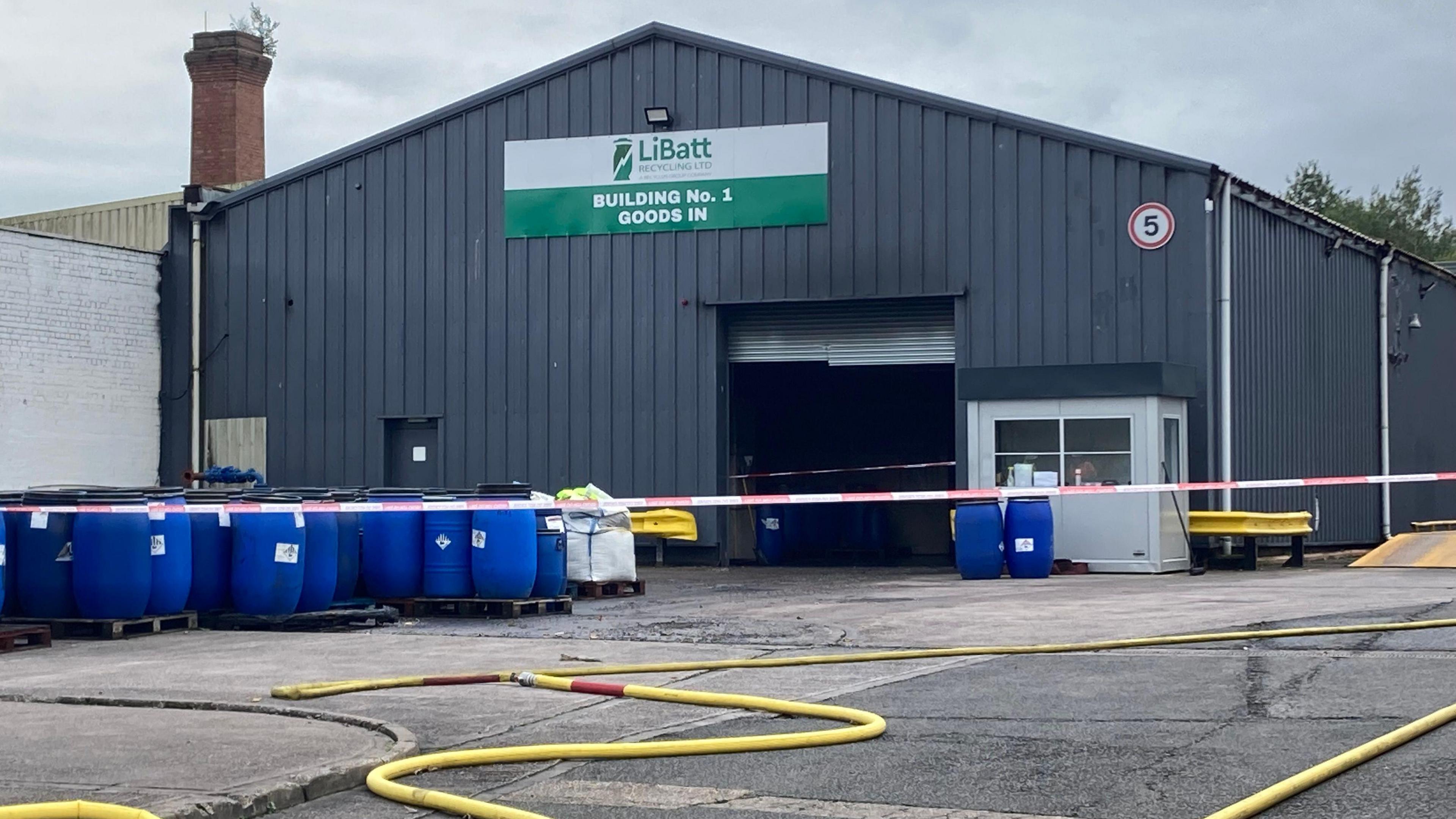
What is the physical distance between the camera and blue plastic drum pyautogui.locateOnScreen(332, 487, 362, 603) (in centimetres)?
1535

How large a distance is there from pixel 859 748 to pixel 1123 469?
14.5 metres

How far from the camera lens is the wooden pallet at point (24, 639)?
12781 mm

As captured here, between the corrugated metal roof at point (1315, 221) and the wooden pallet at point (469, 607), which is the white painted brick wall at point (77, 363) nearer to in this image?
the wooden pallet at point (469, 607)

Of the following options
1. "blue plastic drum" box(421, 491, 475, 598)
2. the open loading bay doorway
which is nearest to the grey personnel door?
the open loading bay doorway

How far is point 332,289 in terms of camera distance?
2716cm

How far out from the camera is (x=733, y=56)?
24969 mm

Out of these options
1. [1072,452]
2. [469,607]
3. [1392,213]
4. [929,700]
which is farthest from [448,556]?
[1392,213]

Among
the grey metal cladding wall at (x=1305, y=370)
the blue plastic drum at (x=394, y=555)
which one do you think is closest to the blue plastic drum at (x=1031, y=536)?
the grey metal cladding wall at (x=1305, y=370)

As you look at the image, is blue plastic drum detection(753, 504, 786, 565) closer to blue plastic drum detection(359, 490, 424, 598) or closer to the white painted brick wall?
the white painted brick wall

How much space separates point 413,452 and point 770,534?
587 cm

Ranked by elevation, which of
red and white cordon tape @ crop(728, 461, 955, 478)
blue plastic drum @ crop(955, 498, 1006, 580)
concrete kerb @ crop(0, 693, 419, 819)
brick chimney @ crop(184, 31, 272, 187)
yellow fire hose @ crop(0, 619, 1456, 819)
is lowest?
concrete kerb @ crop(0, 693, 419, 819)

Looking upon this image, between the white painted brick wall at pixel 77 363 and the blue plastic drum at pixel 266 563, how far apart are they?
12.7 meters

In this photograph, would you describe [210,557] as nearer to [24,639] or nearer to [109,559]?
[109,559]

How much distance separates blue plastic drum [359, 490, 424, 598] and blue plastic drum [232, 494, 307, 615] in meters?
1.31
